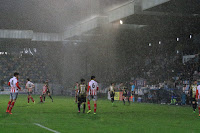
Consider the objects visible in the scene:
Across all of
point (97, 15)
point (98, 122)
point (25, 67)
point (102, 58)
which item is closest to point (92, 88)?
point (98, 122)

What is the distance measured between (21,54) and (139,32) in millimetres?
30814

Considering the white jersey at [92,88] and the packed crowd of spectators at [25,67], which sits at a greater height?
the packed crowd of spectators at [25,67]

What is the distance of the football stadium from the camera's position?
24.5 metres

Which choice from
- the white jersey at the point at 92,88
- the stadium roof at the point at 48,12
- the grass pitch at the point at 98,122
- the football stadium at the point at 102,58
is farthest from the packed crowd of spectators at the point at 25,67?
the grass pitch at the point at 98,122

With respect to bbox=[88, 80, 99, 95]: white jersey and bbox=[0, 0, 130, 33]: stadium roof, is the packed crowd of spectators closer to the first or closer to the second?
bbox=[0, 0, 130, 33]: stadium roof

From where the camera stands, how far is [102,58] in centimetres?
6712

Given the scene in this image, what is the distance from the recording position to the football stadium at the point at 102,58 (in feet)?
80.3

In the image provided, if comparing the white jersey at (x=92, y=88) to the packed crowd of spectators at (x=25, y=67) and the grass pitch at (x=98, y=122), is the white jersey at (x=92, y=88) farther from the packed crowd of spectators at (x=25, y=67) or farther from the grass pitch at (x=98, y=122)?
the packed crowd of spectators at (x=25, y=67)

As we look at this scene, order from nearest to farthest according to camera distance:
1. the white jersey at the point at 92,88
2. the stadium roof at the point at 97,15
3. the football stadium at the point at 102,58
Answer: the white jersey at the point at 92,88, the football stadium at the point at 102,58, the stadium roof at the point at 97,15

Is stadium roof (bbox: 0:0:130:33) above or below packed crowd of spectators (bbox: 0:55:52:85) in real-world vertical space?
above

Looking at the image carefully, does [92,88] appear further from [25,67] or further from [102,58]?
[25,67]

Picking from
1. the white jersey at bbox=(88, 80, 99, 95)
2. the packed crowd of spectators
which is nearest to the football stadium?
the white jersey at bbox=(88, 80, 99, 95)

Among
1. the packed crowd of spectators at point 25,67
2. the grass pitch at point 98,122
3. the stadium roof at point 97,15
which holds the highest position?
the stadium roof at point 97,15

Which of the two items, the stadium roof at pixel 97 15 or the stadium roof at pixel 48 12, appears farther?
the stadium roof at pixel 48 12
